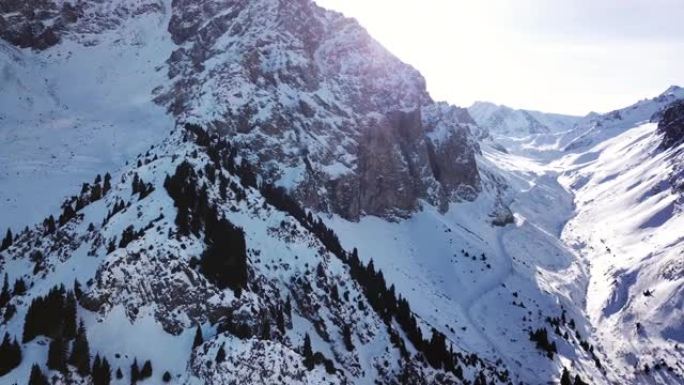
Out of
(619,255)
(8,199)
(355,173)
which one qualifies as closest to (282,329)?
(8,199)

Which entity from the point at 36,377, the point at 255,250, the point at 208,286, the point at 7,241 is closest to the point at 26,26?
the point at 7,241

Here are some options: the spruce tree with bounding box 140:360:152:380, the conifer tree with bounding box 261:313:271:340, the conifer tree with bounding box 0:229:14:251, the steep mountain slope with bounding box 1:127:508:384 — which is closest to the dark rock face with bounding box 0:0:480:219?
the steep mountain slope with bounding box 1:127:508:384

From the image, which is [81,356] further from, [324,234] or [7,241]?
[324,234]

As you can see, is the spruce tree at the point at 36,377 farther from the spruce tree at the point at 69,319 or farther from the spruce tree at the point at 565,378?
the spruce tree at the point at 565,378

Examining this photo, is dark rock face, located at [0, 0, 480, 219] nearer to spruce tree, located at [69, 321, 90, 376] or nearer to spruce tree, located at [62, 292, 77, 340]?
spruce tree, located at [62, 292, 77, 340]

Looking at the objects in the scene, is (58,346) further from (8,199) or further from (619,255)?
(619,255)

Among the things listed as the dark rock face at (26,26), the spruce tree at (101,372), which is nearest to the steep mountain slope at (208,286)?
the spruce tree at (101,372)

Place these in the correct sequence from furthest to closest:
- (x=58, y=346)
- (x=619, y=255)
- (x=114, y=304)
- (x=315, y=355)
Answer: (x=619, y=255)
(x=315, y=355)
(x=114, y=304)
(x=58, y=346)
